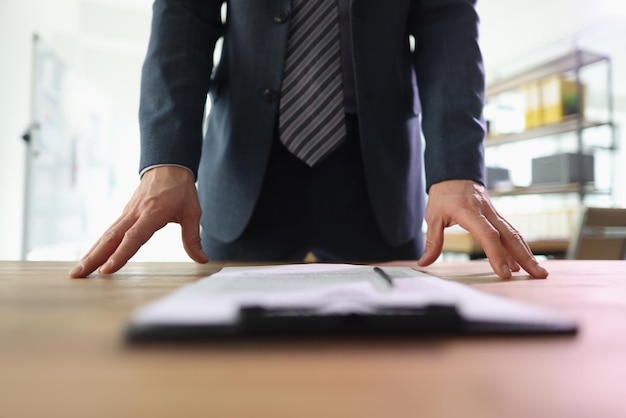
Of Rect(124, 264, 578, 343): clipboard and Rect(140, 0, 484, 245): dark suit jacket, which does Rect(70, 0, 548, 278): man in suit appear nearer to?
Rect(140, 0, 484, 245): dark suit jacket

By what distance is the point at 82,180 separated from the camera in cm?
428

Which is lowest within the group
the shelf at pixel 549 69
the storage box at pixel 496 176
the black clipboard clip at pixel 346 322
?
the black clipboard clip at pixel 346 322

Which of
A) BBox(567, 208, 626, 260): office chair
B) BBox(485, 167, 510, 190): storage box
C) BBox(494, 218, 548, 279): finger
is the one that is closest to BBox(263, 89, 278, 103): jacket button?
BBox(494, 218, 548, 279): finger

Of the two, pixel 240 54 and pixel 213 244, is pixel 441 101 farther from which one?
pixel 213 244

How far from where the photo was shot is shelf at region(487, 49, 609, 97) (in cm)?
333

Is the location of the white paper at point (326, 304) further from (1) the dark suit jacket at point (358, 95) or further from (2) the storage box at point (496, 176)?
(2) the storage box at point (496, 176)

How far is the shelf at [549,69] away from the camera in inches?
131

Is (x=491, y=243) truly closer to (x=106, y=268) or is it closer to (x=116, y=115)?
(x=106, y=268)

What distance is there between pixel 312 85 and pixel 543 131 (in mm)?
3187

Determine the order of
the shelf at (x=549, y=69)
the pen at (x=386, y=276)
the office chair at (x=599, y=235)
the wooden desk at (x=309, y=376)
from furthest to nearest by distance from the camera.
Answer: the shelf at (x=549, y=69), the office chair at (x=599, y=235), the pen at (x=386, y=276), the wooden desk at (x=309, y=376)

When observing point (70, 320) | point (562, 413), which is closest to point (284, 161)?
point (70, 320)

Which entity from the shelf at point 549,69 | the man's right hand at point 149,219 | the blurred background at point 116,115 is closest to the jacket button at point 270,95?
the man's right hand at point 149,219

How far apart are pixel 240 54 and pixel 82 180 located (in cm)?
386

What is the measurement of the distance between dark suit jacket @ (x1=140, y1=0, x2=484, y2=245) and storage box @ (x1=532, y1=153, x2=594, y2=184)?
2839 millimetres
